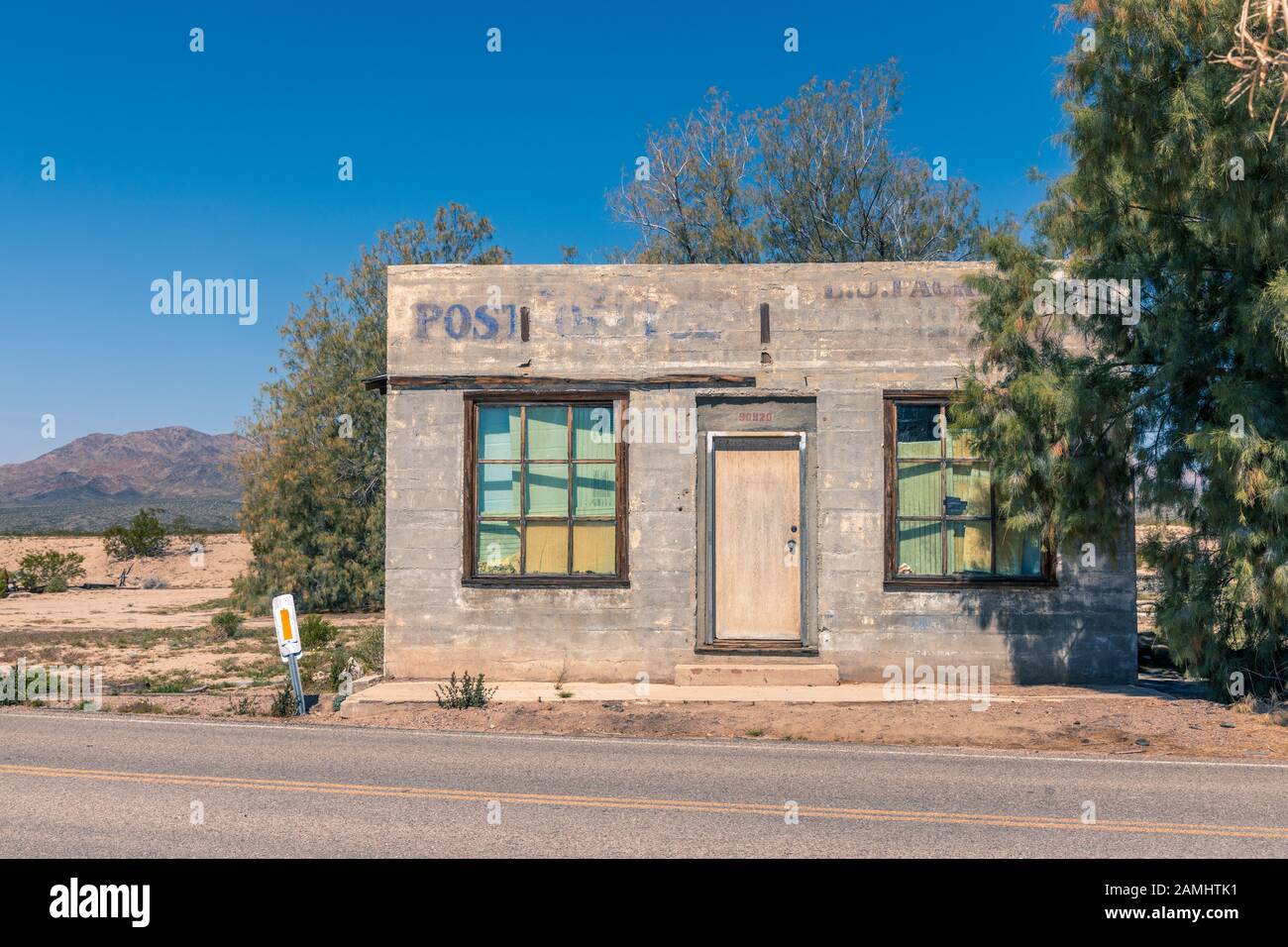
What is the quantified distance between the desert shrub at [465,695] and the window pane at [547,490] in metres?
2.26

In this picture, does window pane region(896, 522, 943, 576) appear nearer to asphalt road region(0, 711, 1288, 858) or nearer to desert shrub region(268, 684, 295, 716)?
asphalt road region(0, 711, 1288, 858)

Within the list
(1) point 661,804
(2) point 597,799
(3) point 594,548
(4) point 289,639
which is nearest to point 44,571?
(4) point 289,639

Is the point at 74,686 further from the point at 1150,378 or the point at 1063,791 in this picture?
the point at 1150,378

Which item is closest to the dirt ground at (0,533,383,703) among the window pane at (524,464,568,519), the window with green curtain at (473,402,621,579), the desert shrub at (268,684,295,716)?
the desert shrub at (268,684,295,716)

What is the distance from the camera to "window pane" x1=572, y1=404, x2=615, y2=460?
1348 cm

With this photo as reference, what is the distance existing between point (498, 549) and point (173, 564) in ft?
116

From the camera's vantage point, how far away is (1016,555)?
13.1 meters

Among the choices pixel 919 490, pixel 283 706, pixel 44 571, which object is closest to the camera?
pixel 283 706

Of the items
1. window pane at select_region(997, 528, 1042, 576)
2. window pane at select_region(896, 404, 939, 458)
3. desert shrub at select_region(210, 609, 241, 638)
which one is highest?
window pane at select_region(896, 404, 939, 458)

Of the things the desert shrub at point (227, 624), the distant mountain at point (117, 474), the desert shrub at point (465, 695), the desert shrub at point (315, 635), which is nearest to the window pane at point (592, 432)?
the desert shrub at point (465, 695)

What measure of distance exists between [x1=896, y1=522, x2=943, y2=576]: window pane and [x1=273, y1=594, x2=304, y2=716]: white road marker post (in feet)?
22.7

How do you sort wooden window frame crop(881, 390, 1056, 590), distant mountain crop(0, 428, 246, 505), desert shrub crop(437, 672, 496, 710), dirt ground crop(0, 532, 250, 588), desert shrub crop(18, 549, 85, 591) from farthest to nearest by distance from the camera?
distant mountain crop(0, 428, 246, 505) < dirt ground crop(0, 532, 250, 588) < desert shrub crop(18, 549, 85, 591) < wooden window frame crop(881, 390, 1056, 590) < desert shrub crop(437, 672, 496, 710)

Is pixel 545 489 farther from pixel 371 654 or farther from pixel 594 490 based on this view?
pixel 371 654

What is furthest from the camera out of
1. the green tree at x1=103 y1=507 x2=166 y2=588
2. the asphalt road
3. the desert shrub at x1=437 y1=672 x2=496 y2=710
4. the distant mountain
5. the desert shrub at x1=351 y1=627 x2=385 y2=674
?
the distant mountain
